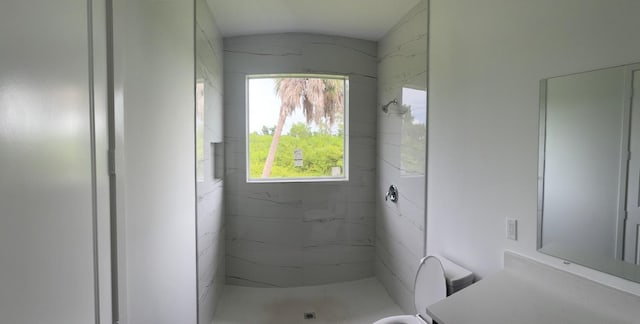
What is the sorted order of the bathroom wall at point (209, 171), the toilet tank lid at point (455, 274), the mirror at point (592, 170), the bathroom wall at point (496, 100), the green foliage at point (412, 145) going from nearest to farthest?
the mirror at point (592, 170) < the bathroom wall at point (496, 100) < the toilet tank lid at point (455, 274) < the bathroom wall at point (209, 171) < the green foliage at point (412, 145)

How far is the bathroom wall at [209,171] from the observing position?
2201 millimetres

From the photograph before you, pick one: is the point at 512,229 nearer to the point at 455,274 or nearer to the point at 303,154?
the point at 455,274

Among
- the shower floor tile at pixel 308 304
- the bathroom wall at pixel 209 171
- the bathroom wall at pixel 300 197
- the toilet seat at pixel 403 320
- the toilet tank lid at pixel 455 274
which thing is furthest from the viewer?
the bathroom wall at pixel 300 197

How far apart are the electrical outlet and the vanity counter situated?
121 mm

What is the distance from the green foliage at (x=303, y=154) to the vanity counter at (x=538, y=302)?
6.69 feet

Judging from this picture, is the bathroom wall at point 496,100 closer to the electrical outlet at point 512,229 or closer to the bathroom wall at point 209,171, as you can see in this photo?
the electrical outlet at point 512,229

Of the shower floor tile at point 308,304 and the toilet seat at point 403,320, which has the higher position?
the toilet seat at point 403,320

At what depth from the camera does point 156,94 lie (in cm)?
141

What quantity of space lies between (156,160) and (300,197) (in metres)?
1.86

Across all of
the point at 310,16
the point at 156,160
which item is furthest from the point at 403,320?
the point at 310,16

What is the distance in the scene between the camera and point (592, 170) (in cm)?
122

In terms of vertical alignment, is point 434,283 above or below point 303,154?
below

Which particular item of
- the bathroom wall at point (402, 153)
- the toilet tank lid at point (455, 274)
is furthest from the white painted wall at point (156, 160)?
the bathroom wall at point (402, 153)

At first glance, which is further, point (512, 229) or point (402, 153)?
point (402, 153)
